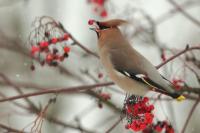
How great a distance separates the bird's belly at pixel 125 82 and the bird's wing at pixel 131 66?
0.07 ft

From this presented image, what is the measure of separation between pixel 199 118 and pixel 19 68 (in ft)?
7.72

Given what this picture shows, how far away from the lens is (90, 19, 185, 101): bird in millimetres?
3322

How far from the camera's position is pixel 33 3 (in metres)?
9.51

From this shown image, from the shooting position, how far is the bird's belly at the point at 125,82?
342cm

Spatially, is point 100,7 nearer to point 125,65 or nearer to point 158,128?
point 125,65

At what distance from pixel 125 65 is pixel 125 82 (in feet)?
0.34

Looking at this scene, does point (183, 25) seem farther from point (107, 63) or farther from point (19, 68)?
point (107, 63)

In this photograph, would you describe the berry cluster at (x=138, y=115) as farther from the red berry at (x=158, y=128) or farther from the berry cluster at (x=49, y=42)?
the berry cluster at (x=49, y=42)

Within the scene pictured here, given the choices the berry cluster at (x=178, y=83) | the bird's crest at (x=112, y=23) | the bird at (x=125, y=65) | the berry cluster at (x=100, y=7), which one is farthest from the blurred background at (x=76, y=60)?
the bird's crest at (x=112, y=23)

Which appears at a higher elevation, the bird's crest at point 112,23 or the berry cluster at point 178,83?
the bird's crest at point 112,23

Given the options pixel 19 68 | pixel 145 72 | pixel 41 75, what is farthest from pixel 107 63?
pixel 41 75

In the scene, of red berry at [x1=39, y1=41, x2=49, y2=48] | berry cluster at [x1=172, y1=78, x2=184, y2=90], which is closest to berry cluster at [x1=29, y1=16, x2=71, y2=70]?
red berry at [x1=39, y1=41, x2=49, y2=48]

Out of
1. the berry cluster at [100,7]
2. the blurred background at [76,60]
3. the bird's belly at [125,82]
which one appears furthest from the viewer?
the blurred background at [76,60]

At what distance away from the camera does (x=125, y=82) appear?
3.47 meters
